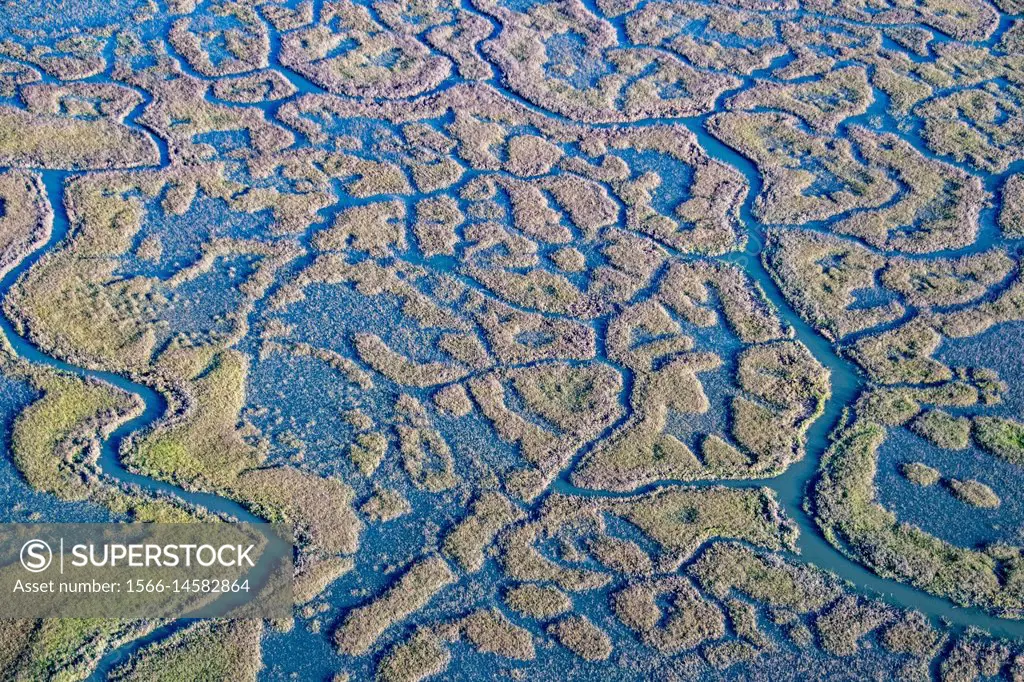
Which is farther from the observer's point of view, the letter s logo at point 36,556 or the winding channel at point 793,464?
the winding channel at point 793,464

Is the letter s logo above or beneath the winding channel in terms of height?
beneath

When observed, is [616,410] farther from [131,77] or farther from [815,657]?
[131,77]

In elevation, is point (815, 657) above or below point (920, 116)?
below

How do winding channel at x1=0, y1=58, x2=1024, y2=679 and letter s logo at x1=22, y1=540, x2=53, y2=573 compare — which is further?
winding channel at x1=0, y1=58, x2=1024, y2=679

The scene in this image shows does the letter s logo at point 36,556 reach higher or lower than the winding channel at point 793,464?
lower

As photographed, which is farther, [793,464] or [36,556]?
[793,464]

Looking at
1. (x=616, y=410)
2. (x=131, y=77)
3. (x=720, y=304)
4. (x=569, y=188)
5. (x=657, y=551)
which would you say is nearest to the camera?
(x=657, y=551)

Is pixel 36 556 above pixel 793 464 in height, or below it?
below

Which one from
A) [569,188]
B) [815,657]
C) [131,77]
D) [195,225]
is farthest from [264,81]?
[815,657]
